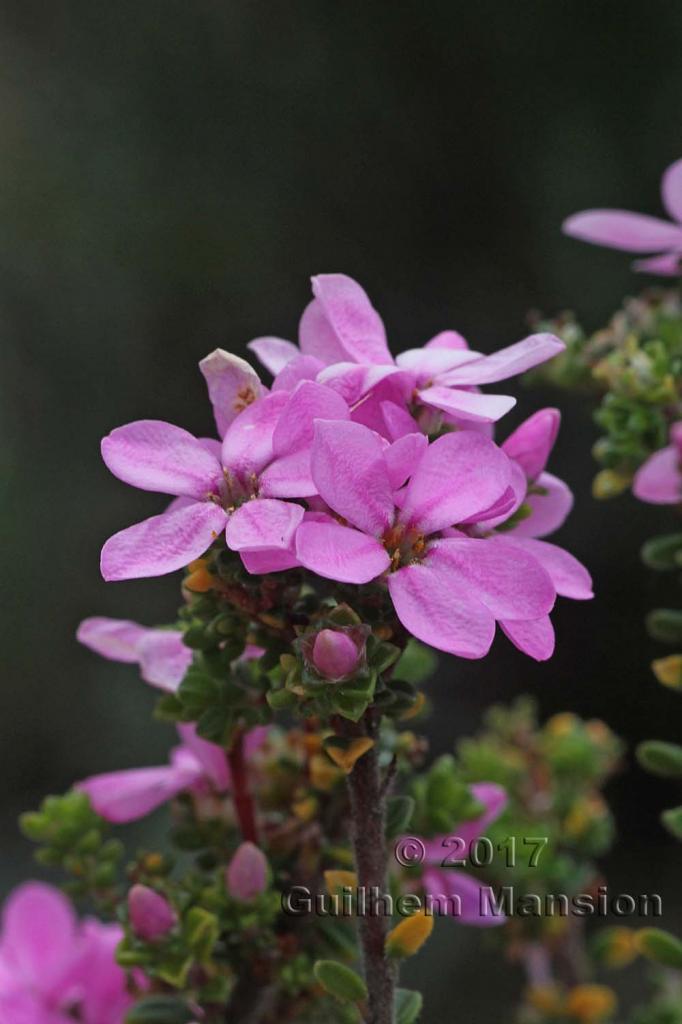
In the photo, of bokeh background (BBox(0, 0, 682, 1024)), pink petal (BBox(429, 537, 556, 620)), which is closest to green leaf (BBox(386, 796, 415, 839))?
pink petal (BBox(429, 537, 556, 620))

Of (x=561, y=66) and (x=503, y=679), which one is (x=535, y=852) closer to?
(x=503, y=679)

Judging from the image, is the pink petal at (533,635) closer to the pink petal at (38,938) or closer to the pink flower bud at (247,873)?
the pink flower bud at (247,873)

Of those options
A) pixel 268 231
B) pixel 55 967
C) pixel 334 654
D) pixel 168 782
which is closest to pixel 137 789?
pixel 168 782

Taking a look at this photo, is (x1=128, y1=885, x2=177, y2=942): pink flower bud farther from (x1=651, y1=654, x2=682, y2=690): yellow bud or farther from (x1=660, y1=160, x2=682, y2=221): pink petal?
(x1=660, y1=160, x2=682, y2=221): pink petal

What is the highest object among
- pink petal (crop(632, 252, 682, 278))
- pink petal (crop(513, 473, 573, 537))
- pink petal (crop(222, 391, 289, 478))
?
pink petal (crop(632, 252, 682, 278))

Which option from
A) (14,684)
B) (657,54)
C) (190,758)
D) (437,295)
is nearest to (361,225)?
(437,295)

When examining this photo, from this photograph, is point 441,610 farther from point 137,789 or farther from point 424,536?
point 137,789
